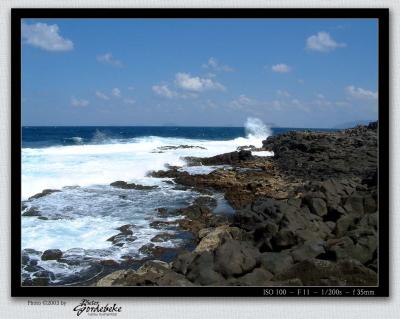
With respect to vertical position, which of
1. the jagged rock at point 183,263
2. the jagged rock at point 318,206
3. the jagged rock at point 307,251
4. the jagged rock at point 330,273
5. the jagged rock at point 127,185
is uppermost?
the jagged rock at point 127,185

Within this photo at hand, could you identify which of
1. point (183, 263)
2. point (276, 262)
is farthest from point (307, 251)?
point (183, 263)

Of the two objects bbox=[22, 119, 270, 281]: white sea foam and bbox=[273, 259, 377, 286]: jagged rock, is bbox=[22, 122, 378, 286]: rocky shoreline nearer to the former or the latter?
bbox=[273, 259, 377, 286]: jagged rock

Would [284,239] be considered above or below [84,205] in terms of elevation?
below

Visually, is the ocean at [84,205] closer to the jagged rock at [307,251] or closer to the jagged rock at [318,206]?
the jagged rock at [318,206]

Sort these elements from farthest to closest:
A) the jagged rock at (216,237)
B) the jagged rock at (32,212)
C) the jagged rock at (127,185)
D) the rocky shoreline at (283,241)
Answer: the jagged rock at (127,185), the jagged rock at (216,237), the jagged rock at (32,212), the rocky shoreline at (283,241)

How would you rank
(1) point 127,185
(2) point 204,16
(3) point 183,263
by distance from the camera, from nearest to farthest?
(2) point 204,16 → (3) point 183,263 → (1) point 127,185

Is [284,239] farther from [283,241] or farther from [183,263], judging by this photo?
[183,263]

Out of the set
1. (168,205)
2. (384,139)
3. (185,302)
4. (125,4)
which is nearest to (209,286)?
(185,302)

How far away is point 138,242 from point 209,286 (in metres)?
2.39

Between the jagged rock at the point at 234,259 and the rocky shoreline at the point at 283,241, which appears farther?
the jagged rock at the point at 234,259

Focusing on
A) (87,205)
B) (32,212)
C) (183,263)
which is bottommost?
(183,263)

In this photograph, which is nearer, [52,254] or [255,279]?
[255,279]

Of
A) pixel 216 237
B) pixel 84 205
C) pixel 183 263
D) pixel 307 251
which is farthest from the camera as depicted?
pixel 84 205

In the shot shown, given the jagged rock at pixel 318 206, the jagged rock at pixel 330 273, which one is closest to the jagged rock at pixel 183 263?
the jagged rock at pixel 330 273
